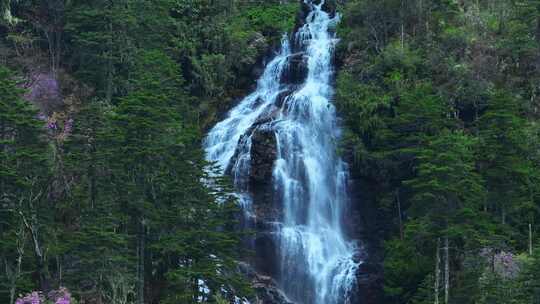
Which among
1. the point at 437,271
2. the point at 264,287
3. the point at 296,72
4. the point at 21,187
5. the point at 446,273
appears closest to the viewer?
the point at 21,187

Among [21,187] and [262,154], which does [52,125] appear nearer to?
[21,187]

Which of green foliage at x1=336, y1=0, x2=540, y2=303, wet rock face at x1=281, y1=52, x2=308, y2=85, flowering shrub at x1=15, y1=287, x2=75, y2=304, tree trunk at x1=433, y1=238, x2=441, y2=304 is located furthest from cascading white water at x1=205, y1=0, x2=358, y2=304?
flowering shrub at x1=15, y1=287, x2=75, y2=304

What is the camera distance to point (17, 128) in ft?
104

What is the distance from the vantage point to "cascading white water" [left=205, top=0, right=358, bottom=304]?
130 ft

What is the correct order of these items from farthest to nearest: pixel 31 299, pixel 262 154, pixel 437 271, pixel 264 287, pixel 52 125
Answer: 1. pixel 262 154
2. pixel 52 125
3. pixel 264 287
4. pixel 437 271
5. pixel 31 299

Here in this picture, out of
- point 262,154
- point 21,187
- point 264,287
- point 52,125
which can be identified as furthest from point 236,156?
point 21,187

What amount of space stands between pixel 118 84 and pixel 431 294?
22.7 meters

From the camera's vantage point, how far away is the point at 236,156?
4422cm

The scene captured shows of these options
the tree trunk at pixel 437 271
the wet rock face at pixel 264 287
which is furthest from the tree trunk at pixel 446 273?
the wet rock face at pixel 264 287

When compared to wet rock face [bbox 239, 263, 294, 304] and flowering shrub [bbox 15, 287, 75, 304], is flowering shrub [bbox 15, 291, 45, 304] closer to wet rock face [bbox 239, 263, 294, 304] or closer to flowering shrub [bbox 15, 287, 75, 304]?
flowering shrub [bbox 15, 287, 75, 304]

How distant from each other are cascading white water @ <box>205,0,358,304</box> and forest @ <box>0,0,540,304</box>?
0.69 metres

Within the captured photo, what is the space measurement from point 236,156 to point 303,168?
12.8 ft

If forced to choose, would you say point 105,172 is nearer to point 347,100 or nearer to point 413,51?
point 347,100

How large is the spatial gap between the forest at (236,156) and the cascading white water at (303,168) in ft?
2.25
